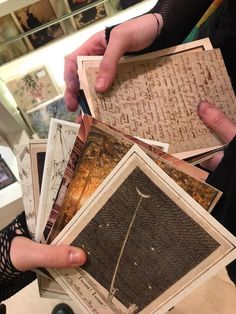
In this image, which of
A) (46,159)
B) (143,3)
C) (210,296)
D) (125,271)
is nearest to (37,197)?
(46,159)

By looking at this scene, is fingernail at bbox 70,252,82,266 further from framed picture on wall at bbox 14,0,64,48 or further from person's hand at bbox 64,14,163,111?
framed picture on wall at bbox 14,0,64,48

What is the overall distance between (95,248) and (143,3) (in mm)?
Answer: 705

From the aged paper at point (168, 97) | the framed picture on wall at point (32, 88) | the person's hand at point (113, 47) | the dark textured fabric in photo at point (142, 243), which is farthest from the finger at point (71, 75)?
the dark textured fabric in photo at point (142, 243)

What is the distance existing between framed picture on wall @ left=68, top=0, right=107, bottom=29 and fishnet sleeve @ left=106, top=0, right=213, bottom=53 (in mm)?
209

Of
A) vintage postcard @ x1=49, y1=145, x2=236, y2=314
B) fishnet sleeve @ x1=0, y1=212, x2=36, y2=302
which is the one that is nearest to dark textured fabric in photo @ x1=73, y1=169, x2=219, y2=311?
vintage postcard @ x1=49, y1=145, x2=236, y2=314

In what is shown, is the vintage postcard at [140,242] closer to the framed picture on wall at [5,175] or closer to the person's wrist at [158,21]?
the person's wrist at [158,21]

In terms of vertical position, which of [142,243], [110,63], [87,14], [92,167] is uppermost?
[87,14]

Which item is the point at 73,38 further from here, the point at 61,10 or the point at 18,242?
the point at 18,242

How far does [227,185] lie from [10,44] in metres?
0.65

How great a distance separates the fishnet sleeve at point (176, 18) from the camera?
0.67 meters

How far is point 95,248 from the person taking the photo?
20.9 inches

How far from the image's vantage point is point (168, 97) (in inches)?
25.3

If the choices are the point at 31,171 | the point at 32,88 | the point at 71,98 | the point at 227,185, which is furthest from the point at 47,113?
the point at 227,185

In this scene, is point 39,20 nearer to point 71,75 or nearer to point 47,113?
point 71,75
